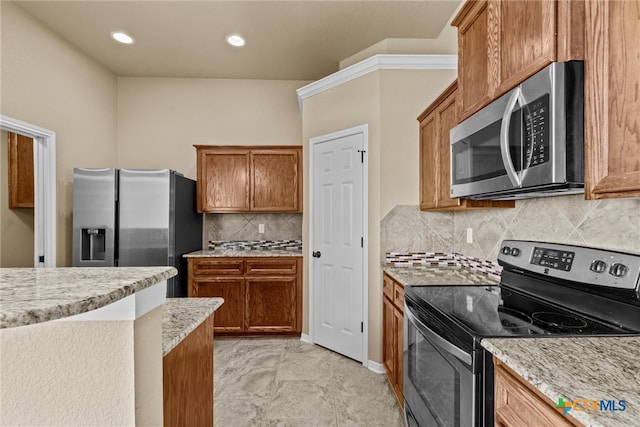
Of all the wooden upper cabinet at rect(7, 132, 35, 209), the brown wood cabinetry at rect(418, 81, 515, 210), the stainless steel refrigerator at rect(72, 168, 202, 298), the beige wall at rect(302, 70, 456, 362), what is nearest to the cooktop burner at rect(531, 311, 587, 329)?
the brown wood cabinetry at rect(418, 81, 515, 210)

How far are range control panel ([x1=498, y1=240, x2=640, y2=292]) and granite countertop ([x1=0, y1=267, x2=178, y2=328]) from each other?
4.88ft

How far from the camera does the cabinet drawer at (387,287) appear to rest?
8.32 feet

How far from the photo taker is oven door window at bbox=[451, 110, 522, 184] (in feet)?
4.36

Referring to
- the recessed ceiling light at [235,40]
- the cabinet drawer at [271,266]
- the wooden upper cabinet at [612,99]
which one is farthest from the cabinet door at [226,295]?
the wooden upper cabinet at [612,99]

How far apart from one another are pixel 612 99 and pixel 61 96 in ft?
14.3

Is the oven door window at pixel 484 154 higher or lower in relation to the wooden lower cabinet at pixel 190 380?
higher

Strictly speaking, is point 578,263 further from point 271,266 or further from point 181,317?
point 271,266

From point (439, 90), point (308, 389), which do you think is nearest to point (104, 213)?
point (308, 389)

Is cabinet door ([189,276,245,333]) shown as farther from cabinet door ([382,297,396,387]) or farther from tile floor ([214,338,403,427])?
cabinet door ([382,297,396,387])

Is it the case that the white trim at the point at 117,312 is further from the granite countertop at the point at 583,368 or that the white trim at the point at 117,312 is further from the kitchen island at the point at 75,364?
the granite countertop at the point at 583,368

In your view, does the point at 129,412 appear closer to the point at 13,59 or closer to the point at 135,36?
the point at 13,59

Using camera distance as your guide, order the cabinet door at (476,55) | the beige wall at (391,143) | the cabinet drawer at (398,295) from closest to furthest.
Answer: the cabinet door at (476,55)
the cabinet drawer at (398,295)
the beige wall at (391,143)

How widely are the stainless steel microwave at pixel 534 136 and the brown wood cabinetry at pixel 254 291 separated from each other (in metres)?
2.44

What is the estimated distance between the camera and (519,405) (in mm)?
904
